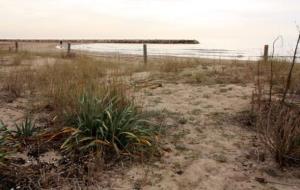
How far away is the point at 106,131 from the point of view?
15.1ft

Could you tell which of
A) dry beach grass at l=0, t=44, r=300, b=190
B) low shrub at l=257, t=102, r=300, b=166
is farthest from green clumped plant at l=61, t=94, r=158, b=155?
low shrub at l=257, t=102, r=300, b=166

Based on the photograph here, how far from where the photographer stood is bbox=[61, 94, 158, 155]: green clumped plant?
4.54 meters

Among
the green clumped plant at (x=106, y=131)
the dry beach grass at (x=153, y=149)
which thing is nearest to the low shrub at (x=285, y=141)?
the dry beach grass at (x=153, y=149)

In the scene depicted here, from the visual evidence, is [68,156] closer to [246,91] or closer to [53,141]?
[53,141]

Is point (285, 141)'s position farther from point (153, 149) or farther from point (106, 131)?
point (106, 131)

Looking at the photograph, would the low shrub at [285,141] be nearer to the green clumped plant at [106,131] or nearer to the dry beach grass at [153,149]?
the dry beach grass at [153,149]

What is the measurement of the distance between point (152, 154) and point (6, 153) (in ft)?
4.94

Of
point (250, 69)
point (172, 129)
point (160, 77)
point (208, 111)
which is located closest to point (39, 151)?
point (172, 129)

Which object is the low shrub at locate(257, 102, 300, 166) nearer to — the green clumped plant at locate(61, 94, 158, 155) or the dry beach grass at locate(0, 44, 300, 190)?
the dry beach grass at locate(0, 44, 300, 190)

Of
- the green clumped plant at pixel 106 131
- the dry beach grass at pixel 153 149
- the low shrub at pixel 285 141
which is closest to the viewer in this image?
the dry beach grass at pixel 153 149

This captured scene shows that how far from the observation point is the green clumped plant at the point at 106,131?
179 inches

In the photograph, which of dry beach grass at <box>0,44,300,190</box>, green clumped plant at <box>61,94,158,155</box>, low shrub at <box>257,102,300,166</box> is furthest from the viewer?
green clumped plant at <box>61,94,158,155</box>

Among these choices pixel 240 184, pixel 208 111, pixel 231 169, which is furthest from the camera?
pixel 208 111

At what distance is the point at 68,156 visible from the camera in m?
4.47
